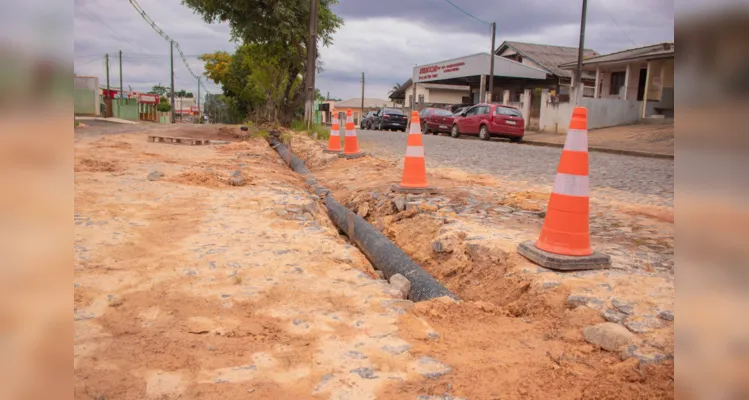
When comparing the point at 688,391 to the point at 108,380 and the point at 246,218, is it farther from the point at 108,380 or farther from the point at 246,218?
the point at 246,218

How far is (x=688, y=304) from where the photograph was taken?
0.95 meters

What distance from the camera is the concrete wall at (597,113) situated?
69.7 feet

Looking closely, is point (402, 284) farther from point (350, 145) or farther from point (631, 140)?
point (631, 140)

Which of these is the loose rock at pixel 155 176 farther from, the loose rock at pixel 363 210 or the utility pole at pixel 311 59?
the utility pole at pixel 311 59

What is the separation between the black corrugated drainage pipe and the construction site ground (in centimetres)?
16

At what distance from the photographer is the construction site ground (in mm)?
1843

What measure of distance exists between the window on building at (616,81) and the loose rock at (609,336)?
26.1m

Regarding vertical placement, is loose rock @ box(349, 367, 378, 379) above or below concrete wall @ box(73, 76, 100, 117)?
below

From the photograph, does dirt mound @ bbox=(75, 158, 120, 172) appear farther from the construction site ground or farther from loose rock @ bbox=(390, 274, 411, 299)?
loose rock @ bbox=(390, 274, 411, 299)

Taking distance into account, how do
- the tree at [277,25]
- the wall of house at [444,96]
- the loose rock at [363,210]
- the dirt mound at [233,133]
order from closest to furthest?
the loose rock at [363,210] < the dirt mound at [233,133] < the tree at [277,25] < the wall of house at [444,96]

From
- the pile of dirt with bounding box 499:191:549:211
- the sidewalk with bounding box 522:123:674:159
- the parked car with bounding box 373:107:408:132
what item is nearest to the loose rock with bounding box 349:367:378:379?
the pile of dirt with bounding box 499:191:549:211

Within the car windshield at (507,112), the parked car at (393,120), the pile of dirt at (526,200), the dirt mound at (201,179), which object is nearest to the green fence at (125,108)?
the parked car at (393,120)

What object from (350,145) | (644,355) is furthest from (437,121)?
(644,355)

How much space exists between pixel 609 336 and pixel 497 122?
649 inches
